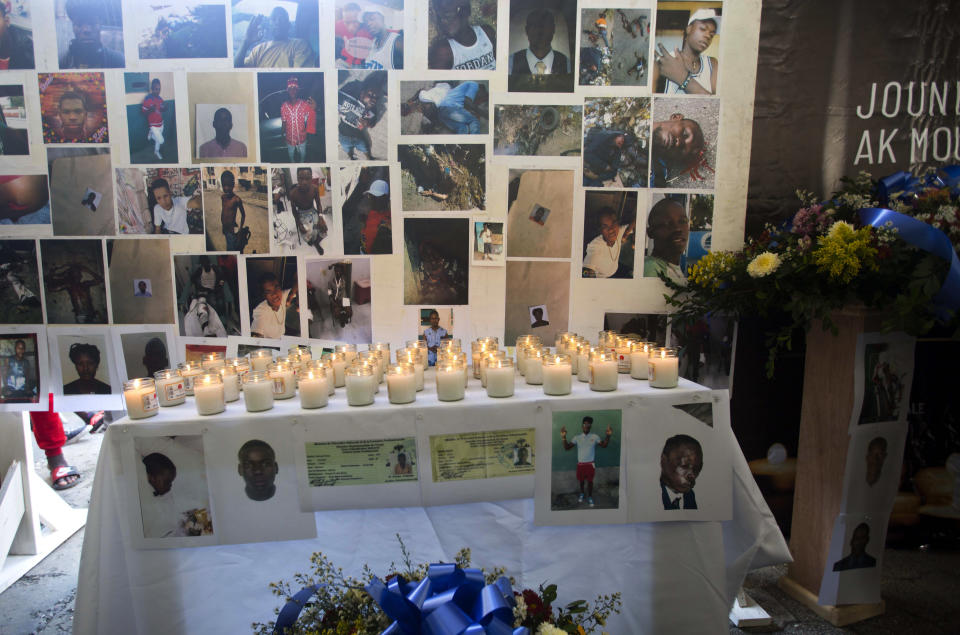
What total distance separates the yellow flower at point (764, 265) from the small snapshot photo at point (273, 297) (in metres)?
2.04

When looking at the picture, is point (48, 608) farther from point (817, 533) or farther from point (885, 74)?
point (885, 74)

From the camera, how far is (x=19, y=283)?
2305mm

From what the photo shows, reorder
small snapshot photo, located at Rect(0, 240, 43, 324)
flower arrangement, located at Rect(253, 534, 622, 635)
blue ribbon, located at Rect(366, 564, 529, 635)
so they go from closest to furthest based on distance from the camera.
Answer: blue ribbon, located at Rect(366, 564, 529, 635)
flower arrangement, located at Rect(253, 534, 622, 635)
small snapshot photo, located at Rect(0, 240, 43, 324)

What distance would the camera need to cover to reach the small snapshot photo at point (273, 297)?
91.7 inches

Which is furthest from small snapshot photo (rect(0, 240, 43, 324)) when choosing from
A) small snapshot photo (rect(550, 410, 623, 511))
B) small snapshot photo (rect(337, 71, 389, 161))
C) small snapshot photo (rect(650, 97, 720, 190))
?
small snapshot photo (rect(650, 97, 720, 190))

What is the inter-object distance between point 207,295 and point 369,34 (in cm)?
142

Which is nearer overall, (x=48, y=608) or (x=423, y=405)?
(x=423, y=405)

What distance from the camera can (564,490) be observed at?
5.08 feet

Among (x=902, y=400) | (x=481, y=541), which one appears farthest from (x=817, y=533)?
(x=481, y=541)

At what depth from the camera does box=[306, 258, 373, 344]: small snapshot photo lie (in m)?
2.33

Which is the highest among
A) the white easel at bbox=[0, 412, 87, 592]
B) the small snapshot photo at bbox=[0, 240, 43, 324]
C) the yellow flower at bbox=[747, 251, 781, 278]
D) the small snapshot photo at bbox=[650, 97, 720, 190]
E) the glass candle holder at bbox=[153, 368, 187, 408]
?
the small snapshot photo at bbox=[650, 97, 720, 190]

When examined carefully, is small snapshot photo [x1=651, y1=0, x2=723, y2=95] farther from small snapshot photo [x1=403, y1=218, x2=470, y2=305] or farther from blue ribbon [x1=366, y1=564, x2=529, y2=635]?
blue ribbon [x1=366, y1=564, x2=529, y2=635]

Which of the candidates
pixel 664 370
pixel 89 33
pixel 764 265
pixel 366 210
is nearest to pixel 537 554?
pixel 664 370

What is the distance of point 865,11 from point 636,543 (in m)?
2.67
